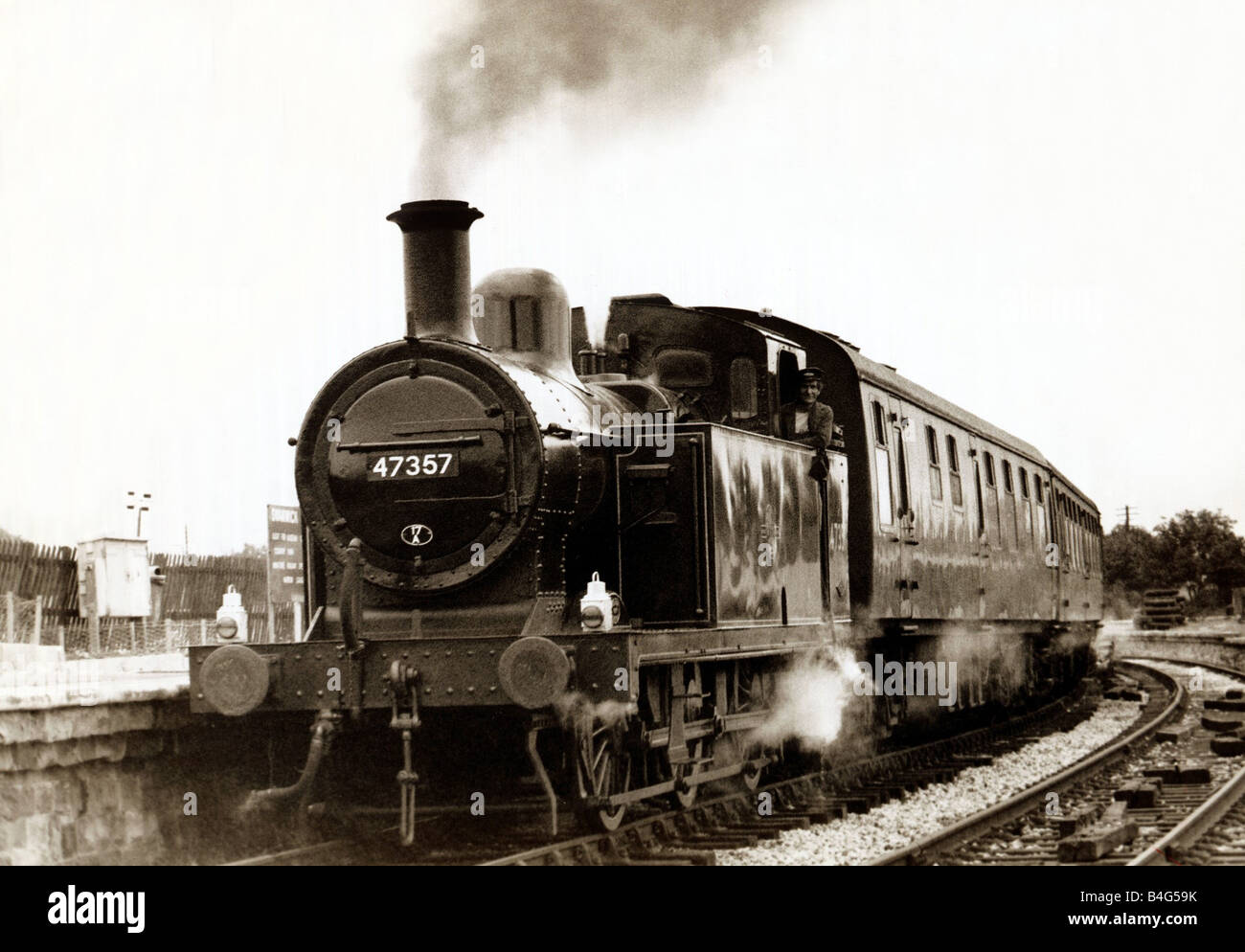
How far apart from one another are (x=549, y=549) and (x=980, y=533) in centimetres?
645

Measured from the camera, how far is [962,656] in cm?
1195

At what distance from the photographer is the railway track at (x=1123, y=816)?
626cm

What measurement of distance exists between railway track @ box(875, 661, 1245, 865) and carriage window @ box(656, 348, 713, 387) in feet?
8.24

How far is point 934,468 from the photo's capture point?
11.0 metres

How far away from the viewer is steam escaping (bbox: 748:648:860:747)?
8.23 meters

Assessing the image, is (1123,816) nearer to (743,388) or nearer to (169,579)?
(743,388)

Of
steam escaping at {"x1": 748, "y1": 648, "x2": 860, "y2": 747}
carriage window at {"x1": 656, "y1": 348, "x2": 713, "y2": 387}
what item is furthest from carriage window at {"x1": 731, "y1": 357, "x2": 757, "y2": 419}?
steam escaping at {"x1": 748, "y1": 648, "x2": 860, "y2": 747}

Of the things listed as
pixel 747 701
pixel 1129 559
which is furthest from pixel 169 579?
pixel 1129 559

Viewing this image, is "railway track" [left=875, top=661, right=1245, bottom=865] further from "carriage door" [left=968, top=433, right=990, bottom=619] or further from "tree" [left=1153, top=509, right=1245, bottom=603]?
"carriage door" [left=968, top=433, right=990, bottom=619]

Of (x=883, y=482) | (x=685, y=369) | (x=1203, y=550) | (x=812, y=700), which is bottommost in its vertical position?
(x=812, y=700)

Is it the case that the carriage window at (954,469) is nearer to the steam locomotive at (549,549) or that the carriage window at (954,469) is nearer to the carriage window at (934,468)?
the carriage window at (934,468)
